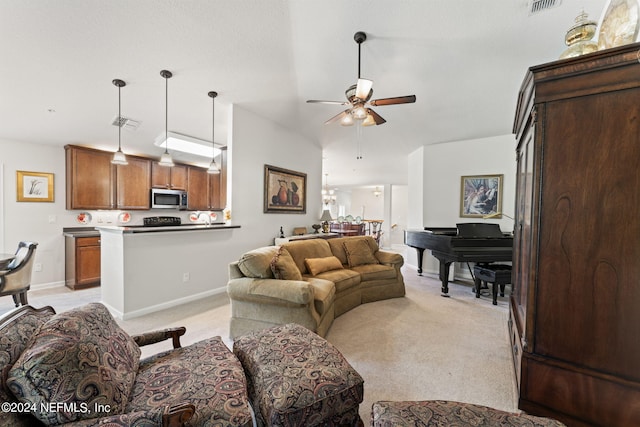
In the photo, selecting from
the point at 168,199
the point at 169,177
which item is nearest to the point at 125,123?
the point at 169,177

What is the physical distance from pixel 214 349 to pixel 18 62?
356 cm

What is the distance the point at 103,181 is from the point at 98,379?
4.99 m

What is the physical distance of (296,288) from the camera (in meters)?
2.31

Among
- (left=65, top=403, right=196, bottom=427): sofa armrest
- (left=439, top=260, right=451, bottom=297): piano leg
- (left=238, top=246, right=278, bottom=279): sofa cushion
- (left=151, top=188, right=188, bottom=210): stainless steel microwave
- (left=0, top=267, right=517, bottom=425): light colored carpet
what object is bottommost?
(left=0, top=267, right=517, bottom=425): light colored carpet

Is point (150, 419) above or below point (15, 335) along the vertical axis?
below

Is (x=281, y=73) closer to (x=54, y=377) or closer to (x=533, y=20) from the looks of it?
(x=533, y=20)

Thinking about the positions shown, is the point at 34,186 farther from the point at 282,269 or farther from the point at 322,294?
the point at 322,294

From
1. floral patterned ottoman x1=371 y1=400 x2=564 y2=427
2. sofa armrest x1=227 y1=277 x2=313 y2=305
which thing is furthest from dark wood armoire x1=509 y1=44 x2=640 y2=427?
sofa armrest x1=227 y1=277 x2=313 y2=305

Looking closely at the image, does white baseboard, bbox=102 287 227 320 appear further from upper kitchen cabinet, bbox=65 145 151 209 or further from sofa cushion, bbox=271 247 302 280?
upper kitchen cabinet, bbox=65 145 151 209

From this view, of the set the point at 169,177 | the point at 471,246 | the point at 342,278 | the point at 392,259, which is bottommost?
the point at 342,278

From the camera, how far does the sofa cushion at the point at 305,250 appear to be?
329 centimetres

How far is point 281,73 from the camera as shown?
11.1 feet

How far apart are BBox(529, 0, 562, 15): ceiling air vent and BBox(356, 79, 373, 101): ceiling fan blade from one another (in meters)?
1.57

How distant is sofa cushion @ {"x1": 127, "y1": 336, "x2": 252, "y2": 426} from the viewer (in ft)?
3.27
